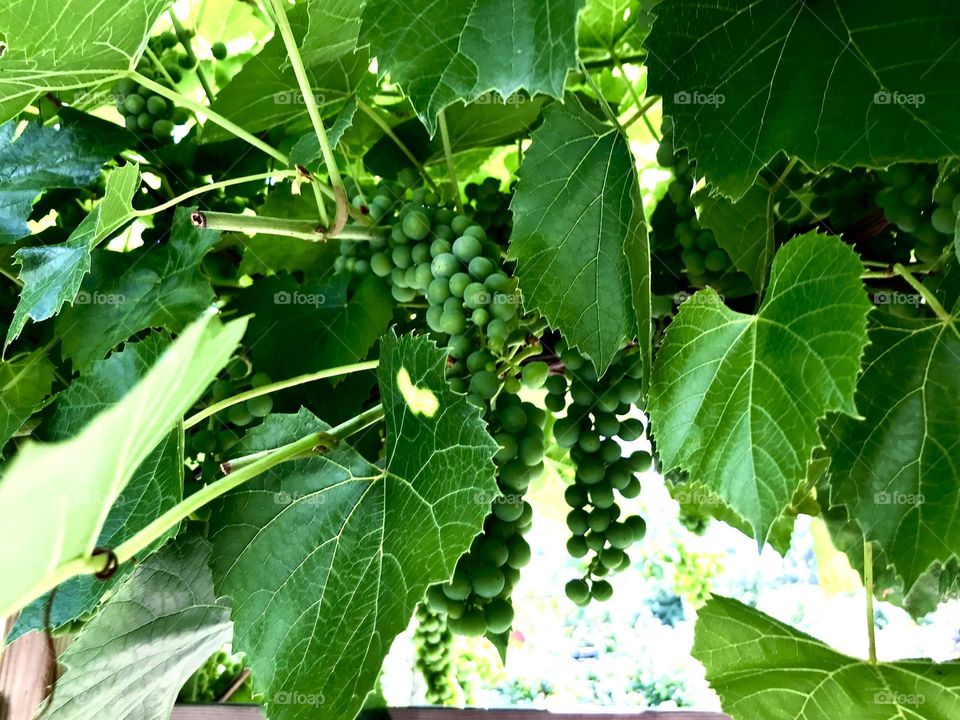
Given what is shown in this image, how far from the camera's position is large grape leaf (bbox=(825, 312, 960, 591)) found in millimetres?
500

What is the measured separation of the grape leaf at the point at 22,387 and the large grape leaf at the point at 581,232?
0.45 m

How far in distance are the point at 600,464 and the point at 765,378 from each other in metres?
0.18

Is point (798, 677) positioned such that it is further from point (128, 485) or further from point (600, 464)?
point (128, 485)

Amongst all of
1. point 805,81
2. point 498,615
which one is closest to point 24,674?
point 498,615

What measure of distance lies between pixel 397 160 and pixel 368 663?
1.56ft

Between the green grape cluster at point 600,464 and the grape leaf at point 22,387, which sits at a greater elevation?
the grape leaf at point 22,387

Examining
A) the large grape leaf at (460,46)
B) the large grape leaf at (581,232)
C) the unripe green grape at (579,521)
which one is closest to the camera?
the large grape leaf at (460,46)

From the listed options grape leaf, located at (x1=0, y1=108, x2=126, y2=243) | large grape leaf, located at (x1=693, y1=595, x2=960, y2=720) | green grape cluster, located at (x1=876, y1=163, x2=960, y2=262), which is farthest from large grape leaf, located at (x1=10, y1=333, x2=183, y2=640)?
green grape cluster, located at (x1=876, y1=163, x2=960, y2=262)

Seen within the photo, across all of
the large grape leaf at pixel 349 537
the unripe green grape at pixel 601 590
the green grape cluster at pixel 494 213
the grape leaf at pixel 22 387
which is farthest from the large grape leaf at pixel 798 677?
the grape leaf at pixel 22 387

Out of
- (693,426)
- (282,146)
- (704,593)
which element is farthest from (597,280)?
(704,593)

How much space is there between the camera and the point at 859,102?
1.61ft

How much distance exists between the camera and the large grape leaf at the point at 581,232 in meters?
0.54

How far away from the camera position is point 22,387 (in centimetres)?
71

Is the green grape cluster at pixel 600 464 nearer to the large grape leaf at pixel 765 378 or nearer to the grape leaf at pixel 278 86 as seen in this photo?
the large grape leaf at pixel 765 378
